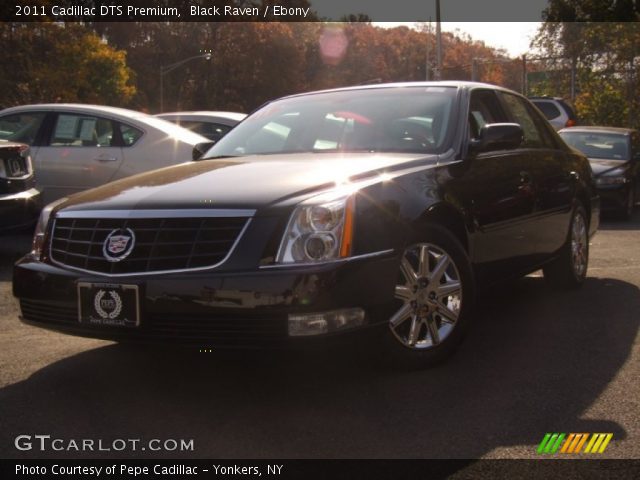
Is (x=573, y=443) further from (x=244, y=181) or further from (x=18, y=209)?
(x=18, y=209)

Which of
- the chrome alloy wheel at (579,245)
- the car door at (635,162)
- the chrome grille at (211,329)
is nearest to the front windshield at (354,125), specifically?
the chrome grille at (211,329)

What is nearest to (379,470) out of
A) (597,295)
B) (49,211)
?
(49,211)

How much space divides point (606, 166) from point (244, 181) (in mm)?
10726

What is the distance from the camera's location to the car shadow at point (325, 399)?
→ 11.6 ft

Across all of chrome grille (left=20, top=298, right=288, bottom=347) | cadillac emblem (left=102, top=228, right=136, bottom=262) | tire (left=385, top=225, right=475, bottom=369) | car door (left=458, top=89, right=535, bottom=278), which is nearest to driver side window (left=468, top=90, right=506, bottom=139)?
car door (left=458, top=89, right=535, bottom=278)

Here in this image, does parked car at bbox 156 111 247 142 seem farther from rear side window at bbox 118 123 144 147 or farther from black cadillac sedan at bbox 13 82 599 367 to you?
black cadillac sedan at bbox 13 82 599 367

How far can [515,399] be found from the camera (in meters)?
4.08

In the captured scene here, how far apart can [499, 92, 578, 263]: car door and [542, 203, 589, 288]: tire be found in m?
0.16

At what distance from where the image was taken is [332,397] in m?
4.12

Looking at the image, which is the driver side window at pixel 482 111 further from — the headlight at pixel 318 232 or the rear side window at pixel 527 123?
the headlight at pixel 318 232

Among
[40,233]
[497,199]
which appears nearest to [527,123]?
[497,199]

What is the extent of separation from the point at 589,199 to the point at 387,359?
342 cm

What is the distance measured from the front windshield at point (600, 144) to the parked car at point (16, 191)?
30.4 feet

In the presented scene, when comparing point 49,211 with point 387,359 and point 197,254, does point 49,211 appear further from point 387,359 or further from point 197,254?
point 387,359
